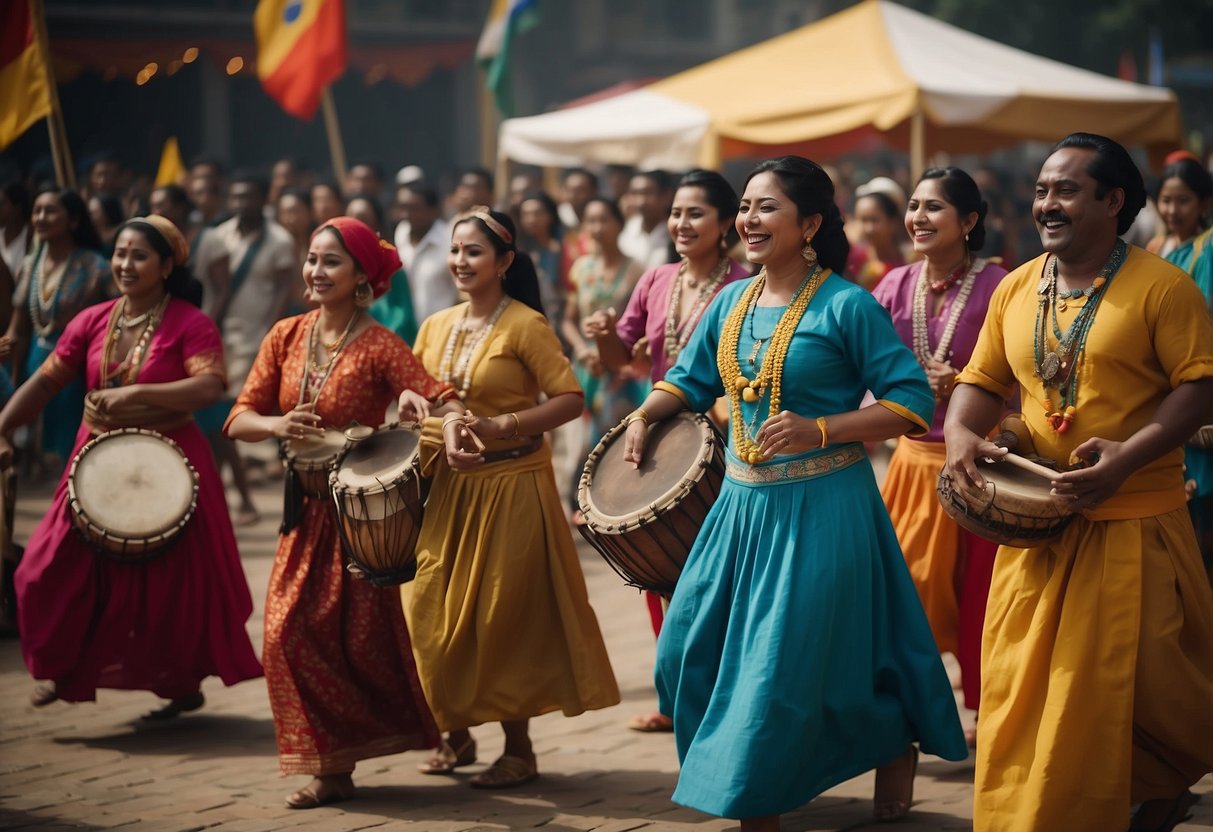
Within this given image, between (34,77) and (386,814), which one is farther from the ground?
(34,77)

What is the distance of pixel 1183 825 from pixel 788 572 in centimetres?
150

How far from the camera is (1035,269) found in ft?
14.8

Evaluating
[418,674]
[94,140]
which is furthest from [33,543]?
[94,140]

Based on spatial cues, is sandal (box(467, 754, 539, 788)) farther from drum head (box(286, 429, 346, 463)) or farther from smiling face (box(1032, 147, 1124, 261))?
smiling face (box(1032, 147, 1124, 261))

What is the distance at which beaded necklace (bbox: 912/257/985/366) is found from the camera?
586 centimetres

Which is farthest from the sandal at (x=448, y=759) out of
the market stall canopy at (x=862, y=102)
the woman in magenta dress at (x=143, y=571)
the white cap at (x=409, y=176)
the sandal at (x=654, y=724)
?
the market stall canopy at (x=862, y=102)

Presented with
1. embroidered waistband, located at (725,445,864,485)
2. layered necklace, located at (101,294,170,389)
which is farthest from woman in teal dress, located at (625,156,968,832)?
layered necklace, located at (101,294,170,389)

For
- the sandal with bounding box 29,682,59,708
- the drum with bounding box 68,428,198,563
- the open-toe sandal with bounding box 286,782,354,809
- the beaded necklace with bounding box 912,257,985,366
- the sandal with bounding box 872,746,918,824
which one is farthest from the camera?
the sandal with bounding box 29,682,59,708

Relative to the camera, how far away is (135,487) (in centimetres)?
623

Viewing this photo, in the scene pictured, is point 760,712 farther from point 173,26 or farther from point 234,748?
point 173,26

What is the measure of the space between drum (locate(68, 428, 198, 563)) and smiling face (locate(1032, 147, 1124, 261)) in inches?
134

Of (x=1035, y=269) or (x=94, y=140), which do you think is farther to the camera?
(x=94, y=140)

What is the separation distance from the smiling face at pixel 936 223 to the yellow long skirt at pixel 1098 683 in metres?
1.76

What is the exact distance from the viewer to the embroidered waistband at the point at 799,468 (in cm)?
479
